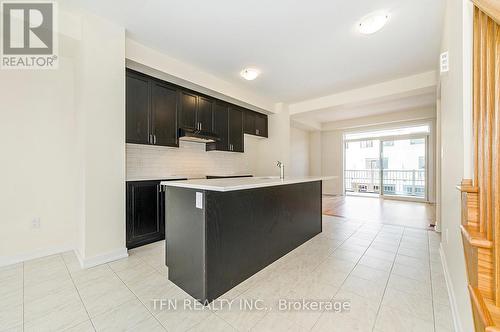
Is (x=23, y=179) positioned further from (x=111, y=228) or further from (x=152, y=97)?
(x=152, y=97)

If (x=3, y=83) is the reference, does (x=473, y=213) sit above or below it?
below

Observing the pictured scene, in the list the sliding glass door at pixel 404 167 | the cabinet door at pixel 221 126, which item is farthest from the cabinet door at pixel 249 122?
the sliding glass door at pixel 404 167

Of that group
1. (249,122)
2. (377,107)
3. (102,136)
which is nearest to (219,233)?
(102,136)

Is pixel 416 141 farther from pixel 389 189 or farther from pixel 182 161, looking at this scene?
pixel 182 161

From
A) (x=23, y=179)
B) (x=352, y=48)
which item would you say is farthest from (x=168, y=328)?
(x=352, y=48)

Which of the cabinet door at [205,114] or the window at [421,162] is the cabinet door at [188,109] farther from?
the window at [421,162]

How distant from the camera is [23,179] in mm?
2506

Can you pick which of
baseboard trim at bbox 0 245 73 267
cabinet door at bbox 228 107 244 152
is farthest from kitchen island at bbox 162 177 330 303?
cabinet door at bbox 228 107 244 152

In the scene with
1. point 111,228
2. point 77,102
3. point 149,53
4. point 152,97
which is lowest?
point 111,228

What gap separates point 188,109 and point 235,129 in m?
1.25

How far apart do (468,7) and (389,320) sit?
2.09 meters

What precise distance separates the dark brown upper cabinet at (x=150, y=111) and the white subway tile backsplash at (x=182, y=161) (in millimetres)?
388

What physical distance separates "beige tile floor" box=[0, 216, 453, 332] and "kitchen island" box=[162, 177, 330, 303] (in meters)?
0.14

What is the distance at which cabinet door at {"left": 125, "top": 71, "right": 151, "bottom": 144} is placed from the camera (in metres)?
2.86
